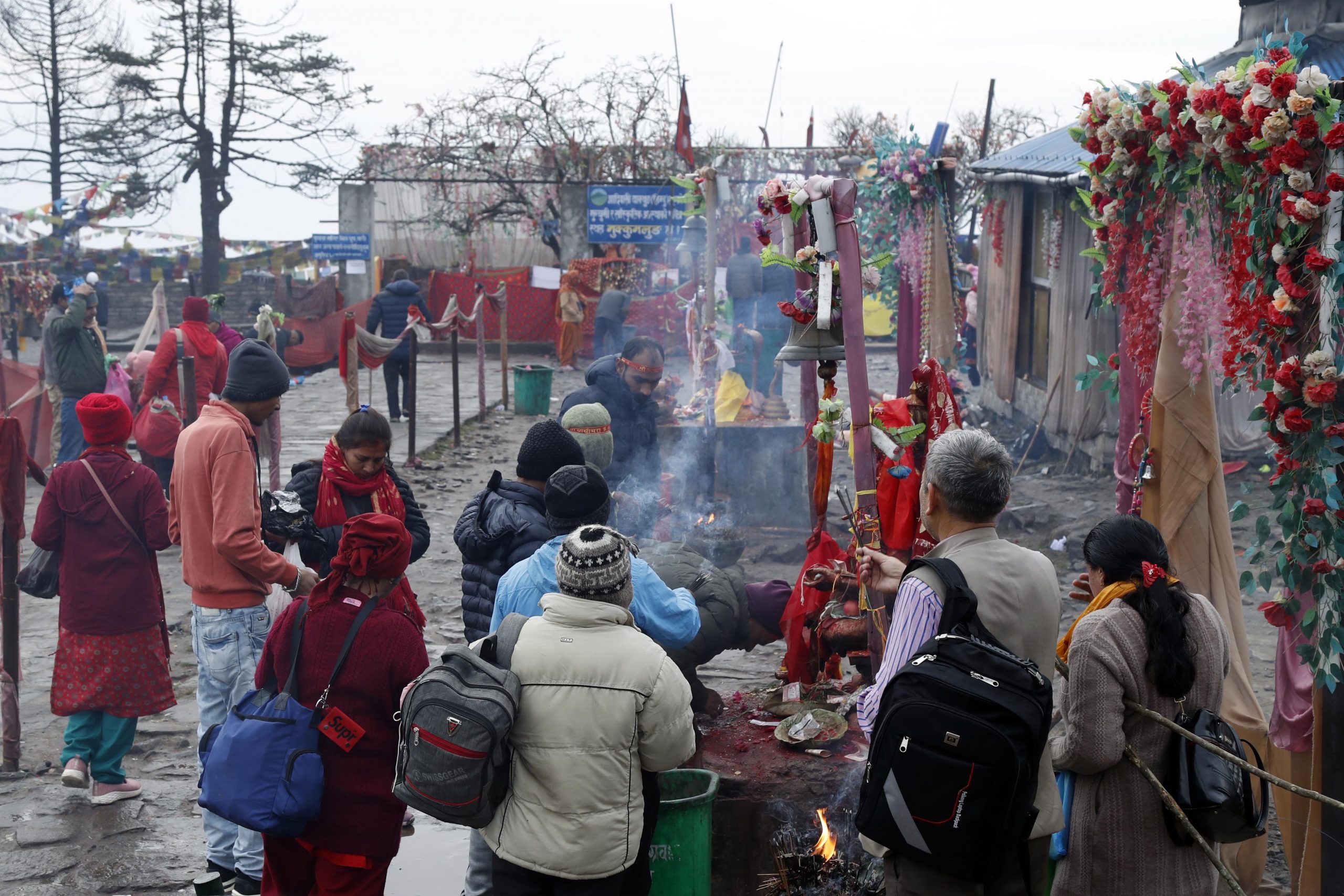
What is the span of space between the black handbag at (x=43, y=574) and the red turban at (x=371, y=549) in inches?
94.9

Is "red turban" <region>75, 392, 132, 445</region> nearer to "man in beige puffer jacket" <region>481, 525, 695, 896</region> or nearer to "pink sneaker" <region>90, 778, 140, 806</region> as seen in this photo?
"pink sneaker" <region>90, 778, 140, 806</region>

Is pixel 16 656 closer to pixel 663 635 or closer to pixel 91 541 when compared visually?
pixel 91 541

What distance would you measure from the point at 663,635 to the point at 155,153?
27167 mm

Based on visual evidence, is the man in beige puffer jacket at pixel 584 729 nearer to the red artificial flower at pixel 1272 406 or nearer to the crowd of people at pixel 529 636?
the crowd of people at pixel 529 636

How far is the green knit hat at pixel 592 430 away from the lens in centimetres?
635

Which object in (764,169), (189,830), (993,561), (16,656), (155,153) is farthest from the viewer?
(155,153)

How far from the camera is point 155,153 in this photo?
26.7 metres

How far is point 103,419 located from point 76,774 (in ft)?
5.52

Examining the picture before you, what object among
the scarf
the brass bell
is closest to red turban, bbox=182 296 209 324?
the brass bell

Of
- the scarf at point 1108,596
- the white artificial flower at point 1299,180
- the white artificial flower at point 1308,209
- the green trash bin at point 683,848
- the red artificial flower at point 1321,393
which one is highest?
the white artificial flower at point 1299,180

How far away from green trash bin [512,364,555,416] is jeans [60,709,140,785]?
11.4 meters

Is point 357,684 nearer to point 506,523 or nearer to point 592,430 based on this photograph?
point 506,523

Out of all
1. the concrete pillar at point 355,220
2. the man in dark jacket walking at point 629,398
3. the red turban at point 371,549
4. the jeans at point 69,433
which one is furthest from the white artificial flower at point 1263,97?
the concrete pillar at point 355,220

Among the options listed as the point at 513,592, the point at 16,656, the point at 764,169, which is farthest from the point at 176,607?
the point at 764,169
